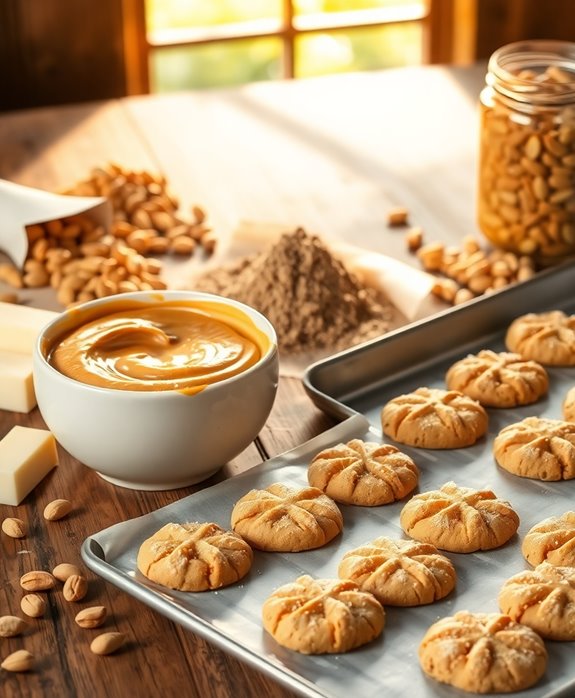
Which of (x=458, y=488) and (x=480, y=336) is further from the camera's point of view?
(x=480, y=336)

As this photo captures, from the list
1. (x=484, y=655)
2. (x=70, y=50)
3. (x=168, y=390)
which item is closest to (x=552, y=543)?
(x=484, y=655)

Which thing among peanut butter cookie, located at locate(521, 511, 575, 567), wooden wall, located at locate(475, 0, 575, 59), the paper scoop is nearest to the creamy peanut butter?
peanut butter cookie, located at locate(521, 511, 575, 567)

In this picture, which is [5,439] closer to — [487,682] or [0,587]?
[0,587]

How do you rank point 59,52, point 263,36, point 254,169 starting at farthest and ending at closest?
point 263,36 → point 59,52 → point 254,169

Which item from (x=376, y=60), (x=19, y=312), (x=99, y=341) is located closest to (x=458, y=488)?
(x=99, y=341)

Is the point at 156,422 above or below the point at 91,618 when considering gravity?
above

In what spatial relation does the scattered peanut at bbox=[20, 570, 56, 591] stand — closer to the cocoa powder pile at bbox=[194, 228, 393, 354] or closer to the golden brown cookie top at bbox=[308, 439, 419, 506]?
the golden brown cookie top at bbox=[308, 439, 419, 506]

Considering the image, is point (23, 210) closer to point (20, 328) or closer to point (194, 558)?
point (20, 328)

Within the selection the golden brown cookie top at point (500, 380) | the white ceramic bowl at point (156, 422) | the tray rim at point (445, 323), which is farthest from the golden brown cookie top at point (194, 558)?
the golden brown cookie top at point (500, 380)
